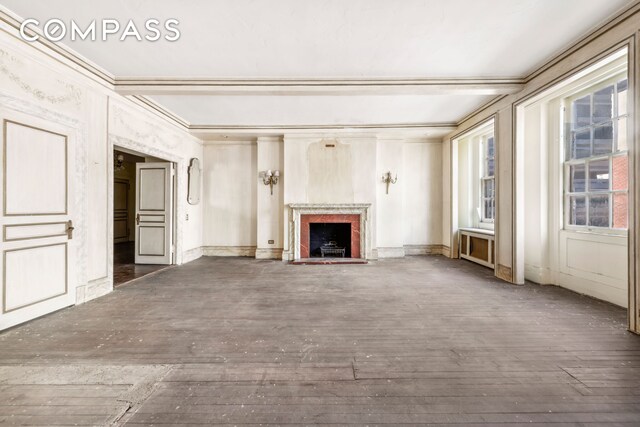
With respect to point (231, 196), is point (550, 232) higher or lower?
lower

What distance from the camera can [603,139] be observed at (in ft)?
11.5

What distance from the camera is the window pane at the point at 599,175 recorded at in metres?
3.46

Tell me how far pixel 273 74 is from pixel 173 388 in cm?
347

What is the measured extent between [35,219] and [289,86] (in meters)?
3.18

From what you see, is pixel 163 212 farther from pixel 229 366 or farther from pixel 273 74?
pixel 229 366

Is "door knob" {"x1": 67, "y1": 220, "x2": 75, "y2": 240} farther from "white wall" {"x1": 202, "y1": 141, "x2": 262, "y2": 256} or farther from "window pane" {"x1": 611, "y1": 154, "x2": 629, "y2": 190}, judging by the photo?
"window pane" {"x1": 611, "y1": 154, "x2": 629, "y2": 190}

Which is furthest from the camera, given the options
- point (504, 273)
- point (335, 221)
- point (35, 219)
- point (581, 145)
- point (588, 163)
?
point (335, 221)

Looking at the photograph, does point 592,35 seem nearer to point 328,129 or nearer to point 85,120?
point 328,129

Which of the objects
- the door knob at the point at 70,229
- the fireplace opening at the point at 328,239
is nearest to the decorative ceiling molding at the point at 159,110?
the door knob at the point at 70,229

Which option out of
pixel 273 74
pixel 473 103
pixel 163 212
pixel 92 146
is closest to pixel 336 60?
pixel 273 74

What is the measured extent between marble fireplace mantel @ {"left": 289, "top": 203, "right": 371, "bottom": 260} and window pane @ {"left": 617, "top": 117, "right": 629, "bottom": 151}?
383cm

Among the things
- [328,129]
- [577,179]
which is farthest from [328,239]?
[577,179]

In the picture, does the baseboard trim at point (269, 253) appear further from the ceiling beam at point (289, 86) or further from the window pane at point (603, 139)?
the window pane at point (603, 139)

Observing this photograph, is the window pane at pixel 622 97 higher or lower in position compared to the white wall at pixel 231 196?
higher
